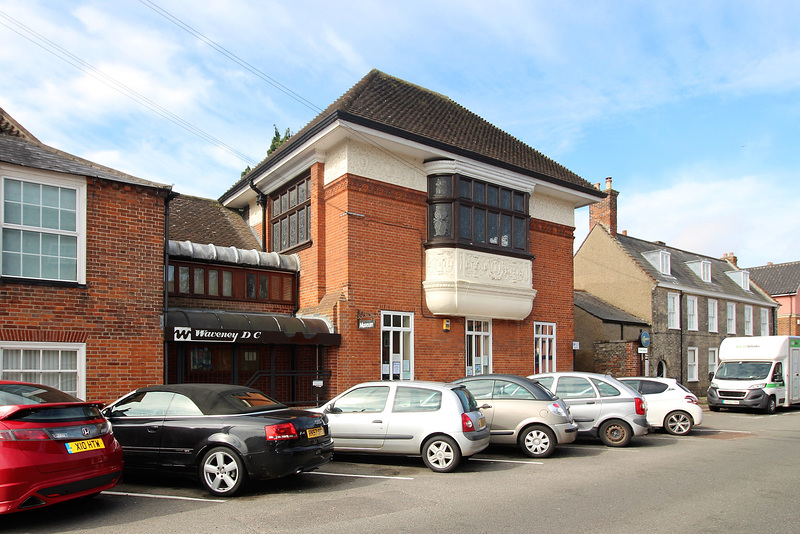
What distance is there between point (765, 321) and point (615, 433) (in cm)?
2988

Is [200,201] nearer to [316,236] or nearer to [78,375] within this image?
[316,236]

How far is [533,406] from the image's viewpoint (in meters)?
11.2

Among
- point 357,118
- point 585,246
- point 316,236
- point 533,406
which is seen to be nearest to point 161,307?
point 316,236

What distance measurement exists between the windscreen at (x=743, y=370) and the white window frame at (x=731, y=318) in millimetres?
11673

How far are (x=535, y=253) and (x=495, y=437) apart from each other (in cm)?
924

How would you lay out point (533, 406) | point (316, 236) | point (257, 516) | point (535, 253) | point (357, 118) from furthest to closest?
point (535, 253) → point (316, 236) → point (357, 118) → point (533, 406) → point (257, 516)

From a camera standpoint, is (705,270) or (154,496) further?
(705,270)

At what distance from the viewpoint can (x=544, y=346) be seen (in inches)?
778

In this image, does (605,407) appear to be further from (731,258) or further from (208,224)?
(731,258)

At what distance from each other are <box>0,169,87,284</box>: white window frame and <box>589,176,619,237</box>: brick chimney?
24.8m

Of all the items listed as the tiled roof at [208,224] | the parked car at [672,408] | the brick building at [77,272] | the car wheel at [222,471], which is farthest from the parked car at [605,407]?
the tiled roof at [208,224]

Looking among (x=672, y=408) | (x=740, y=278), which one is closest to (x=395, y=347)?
(x=672, y=408)

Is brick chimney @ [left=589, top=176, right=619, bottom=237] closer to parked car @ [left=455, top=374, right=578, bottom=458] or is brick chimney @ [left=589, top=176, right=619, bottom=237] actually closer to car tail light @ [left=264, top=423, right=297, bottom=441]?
parked car @ [left=455, top=374, right=578, bottom=458]

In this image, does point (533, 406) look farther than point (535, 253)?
No
